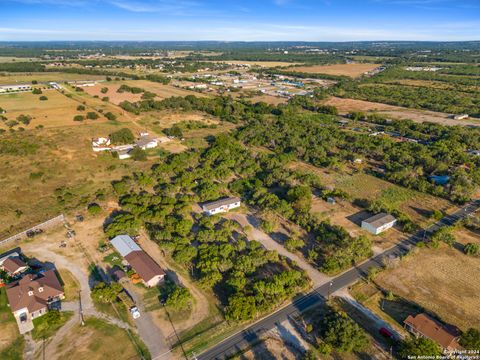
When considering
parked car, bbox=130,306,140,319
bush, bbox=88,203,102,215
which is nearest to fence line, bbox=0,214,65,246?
bush, bbox=88,203,102,215

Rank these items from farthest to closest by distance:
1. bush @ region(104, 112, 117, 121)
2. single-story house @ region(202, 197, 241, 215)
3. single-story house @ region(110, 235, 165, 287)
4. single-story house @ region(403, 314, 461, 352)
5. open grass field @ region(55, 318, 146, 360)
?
bush @ region(104, 112, 117, 121) → single-story house @ region(202, 197, 241, 215) → single-story house @ region(110, 235, 165, 287) → open grass field @ region(55, 318, 146, 360) → single-story house @ region(403, 314, 461, 352)

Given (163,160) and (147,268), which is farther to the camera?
(163,160)

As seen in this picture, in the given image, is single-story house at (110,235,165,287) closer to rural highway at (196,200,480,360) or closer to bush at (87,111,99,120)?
rural highway at (196,200,480,360)

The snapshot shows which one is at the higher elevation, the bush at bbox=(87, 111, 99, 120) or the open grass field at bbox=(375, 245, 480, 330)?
the bush at bbox=(87, 111, 99, 120)

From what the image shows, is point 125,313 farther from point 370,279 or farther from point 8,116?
point 8,116

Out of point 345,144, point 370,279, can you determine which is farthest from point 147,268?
point 345,144

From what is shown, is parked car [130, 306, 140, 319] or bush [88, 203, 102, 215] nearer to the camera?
parked car [130, 306, 140, 319]

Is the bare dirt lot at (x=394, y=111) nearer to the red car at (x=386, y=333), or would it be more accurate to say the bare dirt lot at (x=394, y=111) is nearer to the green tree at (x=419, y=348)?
the red car at (x=386, y=333)
